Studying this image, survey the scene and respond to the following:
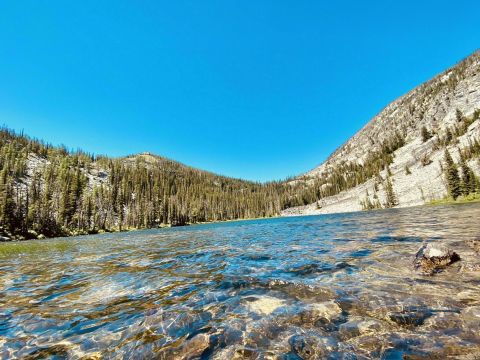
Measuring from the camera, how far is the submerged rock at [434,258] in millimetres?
9492

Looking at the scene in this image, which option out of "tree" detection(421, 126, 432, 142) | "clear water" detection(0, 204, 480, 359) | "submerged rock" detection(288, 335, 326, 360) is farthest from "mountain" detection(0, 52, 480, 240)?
"submerged rock" detection(288, 335, 326, 360)

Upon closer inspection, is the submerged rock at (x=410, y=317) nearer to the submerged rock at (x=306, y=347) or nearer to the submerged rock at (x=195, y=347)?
the submerged rock at (x=306, y=347)

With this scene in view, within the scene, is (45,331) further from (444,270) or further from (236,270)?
(444,270)

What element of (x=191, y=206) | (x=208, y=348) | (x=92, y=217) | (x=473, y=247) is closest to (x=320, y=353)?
(x=208, y=348)

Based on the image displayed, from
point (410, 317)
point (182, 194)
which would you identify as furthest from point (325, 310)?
point (182, 194)

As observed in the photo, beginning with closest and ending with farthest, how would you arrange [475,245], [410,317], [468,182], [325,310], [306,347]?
[306,347], [410,317], [325,310], [475,245], [468,182]

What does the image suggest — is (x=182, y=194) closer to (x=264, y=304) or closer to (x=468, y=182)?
(x=468, y=182)

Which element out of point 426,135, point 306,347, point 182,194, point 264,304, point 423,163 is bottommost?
point 306,347

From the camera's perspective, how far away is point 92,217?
12375 cm

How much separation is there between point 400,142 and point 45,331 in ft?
760

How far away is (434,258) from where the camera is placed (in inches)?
386

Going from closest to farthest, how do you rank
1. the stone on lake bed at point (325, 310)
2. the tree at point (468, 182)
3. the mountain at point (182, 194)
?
1. the stone on lake bed at point (325, 310)
2. the tree at point (468, 182)
3. the mountain at point (182, 194)

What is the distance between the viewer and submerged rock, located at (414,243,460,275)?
31.1 ft

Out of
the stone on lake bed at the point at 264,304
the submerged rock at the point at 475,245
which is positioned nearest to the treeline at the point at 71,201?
the stone on lake bed at the point at 264,304
